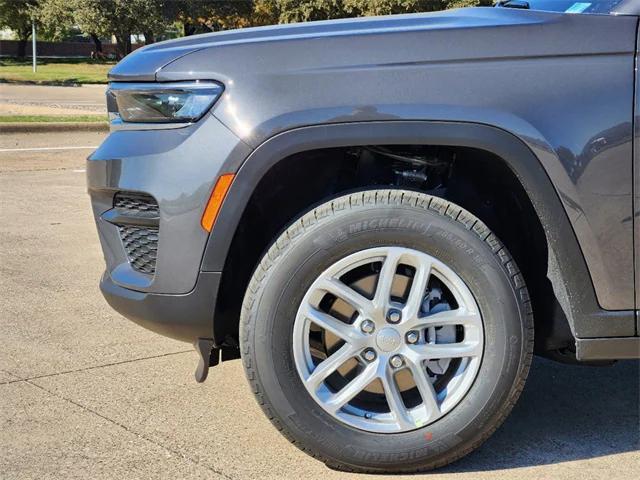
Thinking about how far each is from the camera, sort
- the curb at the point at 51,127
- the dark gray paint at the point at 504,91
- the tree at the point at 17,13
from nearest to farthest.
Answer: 1. the dark gray paint at the point at 504,91
2. the curb at the point at 51,127
3. the tree at the point at 17,13

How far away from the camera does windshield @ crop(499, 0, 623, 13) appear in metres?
3.13

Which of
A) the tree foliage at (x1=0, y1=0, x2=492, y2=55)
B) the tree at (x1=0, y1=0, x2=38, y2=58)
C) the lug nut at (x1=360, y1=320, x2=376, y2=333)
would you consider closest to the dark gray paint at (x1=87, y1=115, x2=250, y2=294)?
the lug nut at (x1=360, y1=320, x2=376, y2=333)

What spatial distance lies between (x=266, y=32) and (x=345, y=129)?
558mm

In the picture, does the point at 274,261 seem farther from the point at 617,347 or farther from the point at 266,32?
the point at 617,347

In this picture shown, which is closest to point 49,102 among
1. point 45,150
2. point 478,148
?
point 45,150

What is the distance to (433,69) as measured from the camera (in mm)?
2967

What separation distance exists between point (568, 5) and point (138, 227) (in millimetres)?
1809

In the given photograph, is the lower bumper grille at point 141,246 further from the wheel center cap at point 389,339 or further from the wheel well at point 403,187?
the wheel center cap at point 389,339

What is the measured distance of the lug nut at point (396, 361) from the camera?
3.02 m

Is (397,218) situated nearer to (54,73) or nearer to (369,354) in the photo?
(369,354)

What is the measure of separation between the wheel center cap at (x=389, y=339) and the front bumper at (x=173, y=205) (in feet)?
1.93

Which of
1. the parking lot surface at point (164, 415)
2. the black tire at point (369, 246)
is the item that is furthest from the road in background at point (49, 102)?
the black tire at point (369, 246)

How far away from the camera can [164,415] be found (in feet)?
11.7

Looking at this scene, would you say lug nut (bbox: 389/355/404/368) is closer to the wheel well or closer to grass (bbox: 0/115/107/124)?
the wheel well
